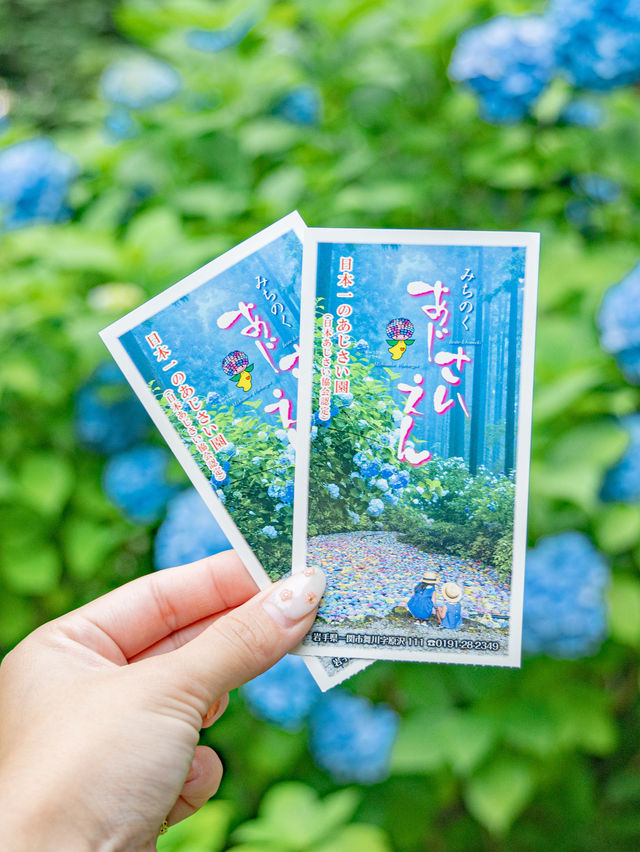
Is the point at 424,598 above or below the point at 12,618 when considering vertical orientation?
above

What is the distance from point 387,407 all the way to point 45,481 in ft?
2.90

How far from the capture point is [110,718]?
0.81 metres

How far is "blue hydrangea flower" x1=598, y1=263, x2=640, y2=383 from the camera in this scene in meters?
1.26

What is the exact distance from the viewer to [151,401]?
951 millimetres

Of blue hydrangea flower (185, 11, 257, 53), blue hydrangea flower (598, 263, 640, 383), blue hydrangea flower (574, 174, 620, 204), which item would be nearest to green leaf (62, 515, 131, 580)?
blue hydrangea flower (598, 263, 640, 383)

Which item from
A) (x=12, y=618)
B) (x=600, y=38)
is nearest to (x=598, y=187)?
(x=600, y=38)

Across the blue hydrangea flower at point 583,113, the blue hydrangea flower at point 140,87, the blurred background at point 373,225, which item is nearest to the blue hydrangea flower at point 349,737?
the blurred background at point 373,225

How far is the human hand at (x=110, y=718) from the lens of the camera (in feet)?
2.53

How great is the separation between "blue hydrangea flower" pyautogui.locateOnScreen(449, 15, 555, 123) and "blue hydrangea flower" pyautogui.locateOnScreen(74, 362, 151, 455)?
86 cm

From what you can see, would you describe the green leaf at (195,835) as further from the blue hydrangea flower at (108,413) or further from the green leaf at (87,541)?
the blue hydrangea flower at (108,413)

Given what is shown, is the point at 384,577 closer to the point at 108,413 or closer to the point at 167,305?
the point at 167,305

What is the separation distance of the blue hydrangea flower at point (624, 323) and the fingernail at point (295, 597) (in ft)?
2.23

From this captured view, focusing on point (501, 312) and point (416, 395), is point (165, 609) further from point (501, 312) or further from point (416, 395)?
point (501, 312)

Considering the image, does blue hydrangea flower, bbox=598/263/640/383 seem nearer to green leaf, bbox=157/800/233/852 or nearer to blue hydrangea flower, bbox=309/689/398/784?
blue hydrangea flower, bbox=309/689/398/784
